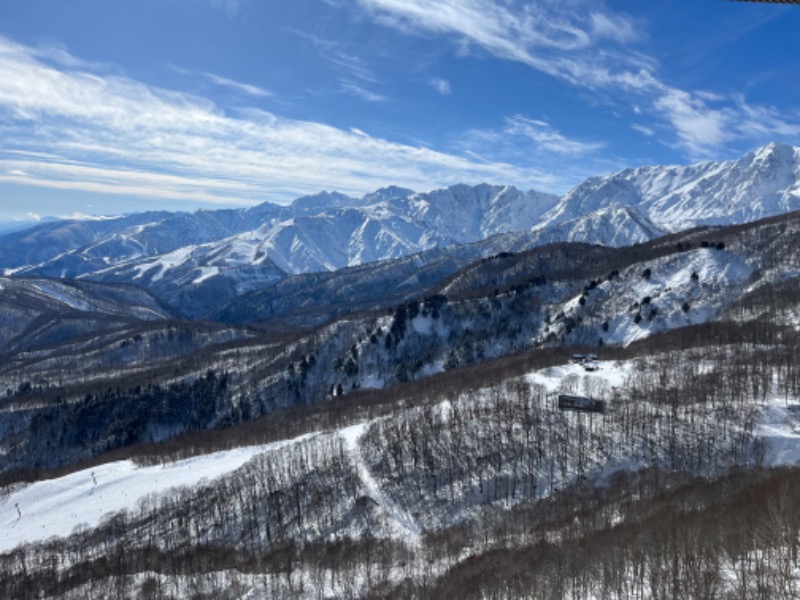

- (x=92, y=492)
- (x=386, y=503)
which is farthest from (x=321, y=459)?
(x=92, y=492)

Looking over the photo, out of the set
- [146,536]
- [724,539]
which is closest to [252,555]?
[146,536]

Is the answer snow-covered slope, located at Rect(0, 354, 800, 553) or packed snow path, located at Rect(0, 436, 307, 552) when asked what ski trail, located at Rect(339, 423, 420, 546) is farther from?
packed snow path, located at Rect(0, 436, 307, 552)

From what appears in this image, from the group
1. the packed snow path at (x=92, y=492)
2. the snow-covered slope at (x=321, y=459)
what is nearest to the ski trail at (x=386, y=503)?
the snow-covered slope at (x=321, y=459)

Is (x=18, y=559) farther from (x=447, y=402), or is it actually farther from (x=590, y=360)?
(x=590, y=360)

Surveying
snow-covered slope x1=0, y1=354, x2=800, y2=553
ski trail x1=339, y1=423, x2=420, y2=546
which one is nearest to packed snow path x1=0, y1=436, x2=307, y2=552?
snow-covered slope x1=0, y1=354, x2=800, y2=553

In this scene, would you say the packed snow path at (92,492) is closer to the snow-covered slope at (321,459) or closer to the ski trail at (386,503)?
the snow-covered slope at (321,459)

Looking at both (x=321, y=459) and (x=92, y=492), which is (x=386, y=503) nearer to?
(x=321, y=459)

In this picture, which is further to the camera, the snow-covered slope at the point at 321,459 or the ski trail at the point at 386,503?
the snow-covered slope at the point at 321,459

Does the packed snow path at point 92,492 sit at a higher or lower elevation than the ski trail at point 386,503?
lower
